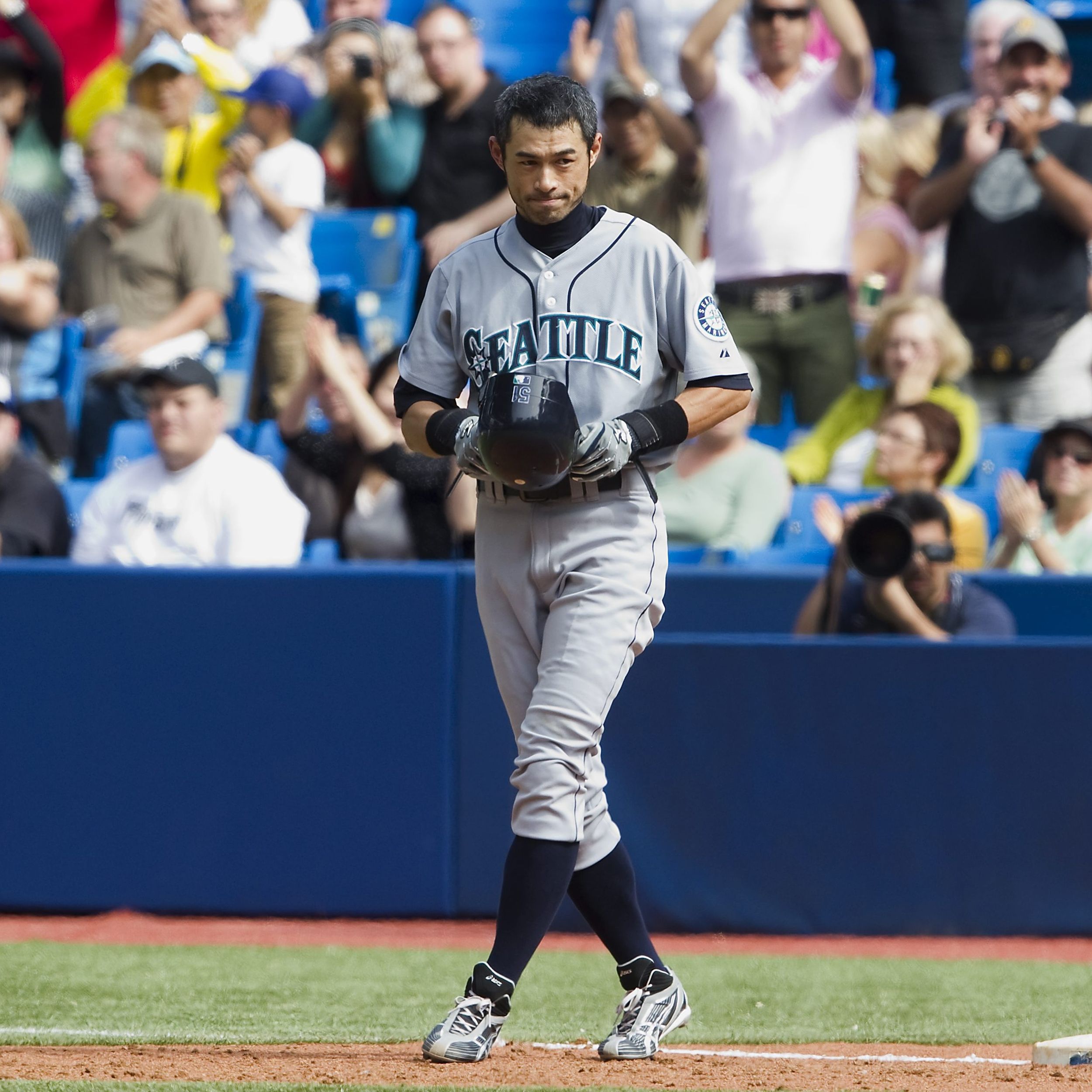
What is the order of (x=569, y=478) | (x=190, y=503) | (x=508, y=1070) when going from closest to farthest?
(x=508, y=1070) < (x=569, y=478) < (x=190, y=503)

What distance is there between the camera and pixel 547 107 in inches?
137

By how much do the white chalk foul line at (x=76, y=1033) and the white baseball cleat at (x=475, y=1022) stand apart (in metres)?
0.86

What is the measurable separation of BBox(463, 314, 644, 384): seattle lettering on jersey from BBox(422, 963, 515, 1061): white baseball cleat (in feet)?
3.99

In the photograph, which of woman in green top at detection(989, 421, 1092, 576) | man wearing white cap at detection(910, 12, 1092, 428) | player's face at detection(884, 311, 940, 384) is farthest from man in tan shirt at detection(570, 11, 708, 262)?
woman in green top at detection(989, 421, 1092, 576)

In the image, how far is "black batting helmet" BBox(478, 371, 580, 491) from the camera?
3.34 metres

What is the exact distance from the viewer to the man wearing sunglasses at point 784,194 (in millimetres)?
7844

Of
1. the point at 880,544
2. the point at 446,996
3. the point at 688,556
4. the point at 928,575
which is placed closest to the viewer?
the point at 446,996

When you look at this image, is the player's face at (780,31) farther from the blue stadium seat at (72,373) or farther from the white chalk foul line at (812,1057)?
the white chalk foul line at (812,1057)

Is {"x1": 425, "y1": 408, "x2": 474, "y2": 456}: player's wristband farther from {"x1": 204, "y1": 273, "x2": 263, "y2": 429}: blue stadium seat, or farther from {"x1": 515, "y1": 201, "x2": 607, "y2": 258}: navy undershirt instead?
{"x1": 204, "y1": 273, "x2": 263, "y2": 429}: blue stadium seat

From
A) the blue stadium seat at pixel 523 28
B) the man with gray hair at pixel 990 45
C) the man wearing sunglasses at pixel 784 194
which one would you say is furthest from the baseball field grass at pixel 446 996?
the blue stadium seat at pixel 523 28

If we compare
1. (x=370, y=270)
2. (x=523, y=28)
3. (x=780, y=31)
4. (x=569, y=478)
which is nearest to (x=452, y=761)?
(x=569, y=478)

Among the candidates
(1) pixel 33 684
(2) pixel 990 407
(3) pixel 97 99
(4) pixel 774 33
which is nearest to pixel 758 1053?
(1) pixel 33 684

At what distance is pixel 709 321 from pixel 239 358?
17.5 ft

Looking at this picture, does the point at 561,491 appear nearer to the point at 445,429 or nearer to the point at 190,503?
the point at 445,429
